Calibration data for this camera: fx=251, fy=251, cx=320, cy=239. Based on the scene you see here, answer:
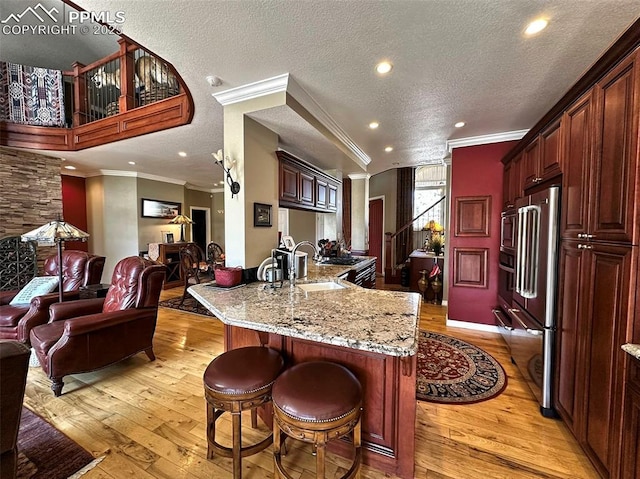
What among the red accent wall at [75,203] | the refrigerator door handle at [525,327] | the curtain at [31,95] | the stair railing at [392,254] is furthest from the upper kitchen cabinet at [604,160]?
the red accent wall at [75,203]

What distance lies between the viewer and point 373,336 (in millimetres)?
1179

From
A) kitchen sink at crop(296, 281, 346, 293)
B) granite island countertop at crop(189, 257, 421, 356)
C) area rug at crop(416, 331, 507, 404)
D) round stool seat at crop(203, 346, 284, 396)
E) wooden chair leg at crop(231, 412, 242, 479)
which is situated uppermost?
granite island countertop at crop(189, 257, 421, 356)

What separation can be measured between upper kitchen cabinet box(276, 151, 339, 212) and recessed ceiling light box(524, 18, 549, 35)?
86.4 inches

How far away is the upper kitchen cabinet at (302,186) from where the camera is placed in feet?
9.70

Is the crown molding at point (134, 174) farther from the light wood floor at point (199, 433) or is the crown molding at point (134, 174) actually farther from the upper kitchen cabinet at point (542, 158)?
the upper kitchen cabinet at point (542, 158)

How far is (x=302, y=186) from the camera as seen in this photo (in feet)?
11.0

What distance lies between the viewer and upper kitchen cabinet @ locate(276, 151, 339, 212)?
2.96m

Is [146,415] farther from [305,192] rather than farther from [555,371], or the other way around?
[555,371]

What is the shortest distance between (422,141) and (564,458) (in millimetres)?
3514

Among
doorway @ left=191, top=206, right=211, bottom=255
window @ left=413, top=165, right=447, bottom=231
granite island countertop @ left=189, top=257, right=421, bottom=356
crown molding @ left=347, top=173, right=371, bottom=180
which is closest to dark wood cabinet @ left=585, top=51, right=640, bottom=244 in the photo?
granite island countertop @ left=189, top=257, right=421, bottom=356

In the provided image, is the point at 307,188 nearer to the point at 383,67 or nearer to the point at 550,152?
the point at 383,67

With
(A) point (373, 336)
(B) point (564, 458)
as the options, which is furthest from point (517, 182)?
(A) point (373, 336)

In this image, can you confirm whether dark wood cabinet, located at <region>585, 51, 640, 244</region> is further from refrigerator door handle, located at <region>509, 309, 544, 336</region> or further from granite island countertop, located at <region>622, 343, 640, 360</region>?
refrigerator door handle, located at <region>509, 309, 544, 336</region>

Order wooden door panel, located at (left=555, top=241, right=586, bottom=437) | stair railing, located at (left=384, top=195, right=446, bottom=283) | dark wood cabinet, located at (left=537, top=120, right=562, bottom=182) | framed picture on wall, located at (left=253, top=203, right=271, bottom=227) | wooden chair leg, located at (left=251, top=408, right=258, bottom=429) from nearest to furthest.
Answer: wooden door panel, located at (left=555, top=241, right=586, bottom=437) → wooden chair leg, located at (left=251, top=408, right=258, bottom=429) → dark wood cabinet, located at (left=537, top=120, right=562, bottom=182) → framed picture on wall, located at (left=253, top=203, right=271, bottom=227) → stair railing, located at (left=384, top=195, right=446, bottom=283)
